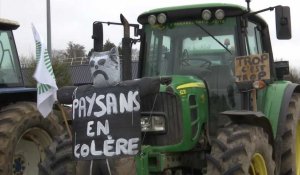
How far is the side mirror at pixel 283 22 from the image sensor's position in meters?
6.42

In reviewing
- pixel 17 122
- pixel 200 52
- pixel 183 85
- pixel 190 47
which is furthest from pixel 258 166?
pixel 17 122

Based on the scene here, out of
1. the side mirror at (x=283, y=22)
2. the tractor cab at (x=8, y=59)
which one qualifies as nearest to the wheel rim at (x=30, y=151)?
the tractor cab at (x=8, y=59)

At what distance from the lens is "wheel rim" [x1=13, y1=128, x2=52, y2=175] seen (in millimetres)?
7793

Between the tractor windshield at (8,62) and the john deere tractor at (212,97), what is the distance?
206 centimetres

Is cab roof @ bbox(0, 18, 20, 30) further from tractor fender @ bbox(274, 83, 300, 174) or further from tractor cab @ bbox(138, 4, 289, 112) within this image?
tractor fender @ bbox(274, 83, 300, 174)

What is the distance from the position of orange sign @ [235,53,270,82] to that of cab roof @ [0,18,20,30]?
3673 millimetres

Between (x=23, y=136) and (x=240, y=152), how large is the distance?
350 cm

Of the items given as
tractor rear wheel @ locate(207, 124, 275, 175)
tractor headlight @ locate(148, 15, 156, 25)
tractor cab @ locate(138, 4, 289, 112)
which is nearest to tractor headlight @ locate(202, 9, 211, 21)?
tractor cab @ locate(138, 4, 289, 112)

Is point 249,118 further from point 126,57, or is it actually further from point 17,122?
point 17,122

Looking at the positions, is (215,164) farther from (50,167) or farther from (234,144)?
(50,167)

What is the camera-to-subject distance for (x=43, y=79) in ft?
19.6

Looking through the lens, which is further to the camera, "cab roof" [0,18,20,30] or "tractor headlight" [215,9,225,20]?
"cab roof" [0,18,20,30]

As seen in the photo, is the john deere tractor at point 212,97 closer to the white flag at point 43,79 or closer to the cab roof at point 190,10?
the cab roof at point 190,10

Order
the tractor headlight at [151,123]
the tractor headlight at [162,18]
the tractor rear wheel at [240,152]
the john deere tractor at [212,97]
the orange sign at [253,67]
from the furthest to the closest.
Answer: the tractor headlight at [162,18], the orange sign at [253,67], the tractor headlight at [151,123], the john deere tractor at [212,97], the tractor rear wheel at [240,152]
